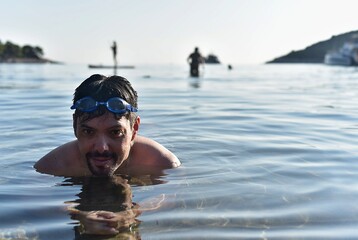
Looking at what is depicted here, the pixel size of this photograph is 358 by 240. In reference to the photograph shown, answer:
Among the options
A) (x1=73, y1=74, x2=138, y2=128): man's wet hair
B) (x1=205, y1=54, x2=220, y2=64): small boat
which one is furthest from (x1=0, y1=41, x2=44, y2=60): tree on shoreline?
(x1=73, y1=74, x2=138, y2=128): man's wet hair

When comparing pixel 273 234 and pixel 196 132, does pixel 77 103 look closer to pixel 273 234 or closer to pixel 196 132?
pixel 273 234

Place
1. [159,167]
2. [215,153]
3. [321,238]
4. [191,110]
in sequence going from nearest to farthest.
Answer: [321,238] < [159,167] < [215,153] < [191,110]

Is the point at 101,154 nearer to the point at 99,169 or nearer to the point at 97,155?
the point at 97,155

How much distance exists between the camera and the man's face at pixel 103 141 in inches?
155

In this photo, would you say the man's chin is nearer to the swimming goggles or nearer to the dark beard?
the dark beard

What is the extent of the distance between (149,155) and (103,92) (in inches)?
36.6

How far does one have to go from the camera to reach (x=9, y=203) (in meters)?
3.60

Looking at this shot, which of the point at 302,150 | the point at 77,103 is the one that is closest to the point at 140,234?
the point at 77,103

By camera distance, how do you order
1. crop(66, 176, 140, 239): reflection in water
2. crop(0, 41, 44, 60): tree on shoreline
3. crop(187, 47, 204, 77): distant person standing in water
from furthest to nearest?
crop(0, 41, 44, 60): tree on shoreline → crop(187, 47, 204, 77): distant person standing in water → crop(66, 176, 140, 239): reflection in water

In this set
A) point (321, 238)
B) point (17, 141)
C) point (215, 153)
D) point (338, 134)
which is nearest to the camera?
point (321, 238)

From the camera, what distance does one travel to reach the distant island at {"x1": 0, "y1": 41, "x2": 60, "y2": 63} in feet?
490

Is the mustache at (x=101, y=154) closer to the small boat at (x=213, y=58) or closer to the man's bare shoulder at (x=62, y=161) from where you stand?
the man's bare shoulder at (x=62, y=161)

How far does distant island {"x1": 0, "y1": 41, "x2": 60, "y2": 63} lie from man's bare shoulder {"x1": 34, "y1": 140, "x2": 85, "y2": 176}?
5779 inches

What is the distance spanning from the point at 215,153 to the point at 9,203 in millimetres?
2712
